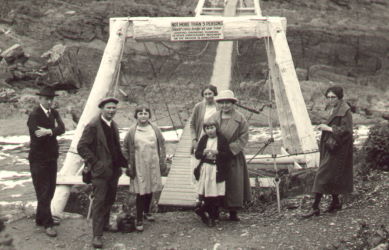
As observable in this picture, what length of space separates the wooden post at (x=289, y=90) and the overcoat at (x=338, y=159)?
1.77 meters

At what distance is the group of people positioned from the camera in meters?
5.04

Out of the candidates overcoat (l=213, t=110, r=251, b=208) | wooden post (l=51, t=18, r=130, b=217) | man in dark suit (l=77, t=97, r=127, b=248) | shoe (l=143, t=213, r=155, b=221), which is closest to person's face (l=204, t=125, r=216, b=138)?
overcoat (l=213, t=110, r=251, b=208)

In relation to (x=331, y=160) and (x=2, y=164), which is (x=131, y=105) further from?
(x=331, y=160)

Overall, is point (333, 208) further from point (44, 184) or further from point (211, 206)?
point (44, 184)

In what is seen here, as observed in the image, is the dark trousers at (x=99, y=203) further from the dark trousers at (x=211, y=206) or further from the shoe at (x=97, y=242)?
the dark trousers at (x=211, y=206)

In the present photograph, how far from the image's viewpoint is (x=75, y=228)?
5.53 m

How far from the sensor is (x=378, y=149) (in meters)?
6.61

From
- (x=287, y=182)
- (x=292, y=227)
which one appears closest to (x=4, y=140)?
(x=287, y=182)

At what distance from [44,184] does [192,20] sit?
303cm

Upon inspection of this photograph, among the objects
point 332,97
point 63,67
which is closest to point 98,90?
point 332,97

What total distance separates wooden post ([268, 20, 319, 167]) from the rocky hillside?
1430 cm

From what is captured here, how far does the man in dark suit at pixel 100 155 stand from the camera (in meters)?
4.97

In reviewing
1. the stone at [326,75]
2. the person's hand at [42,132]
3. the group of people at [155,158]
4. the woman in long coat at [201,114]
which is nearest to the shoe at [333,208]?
the group of people at [155,158]

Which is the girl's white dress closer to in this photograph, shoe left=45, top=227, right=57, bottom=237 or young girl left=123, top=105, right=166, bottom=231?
young girl left=123, top=105, right=166, bottom=231
